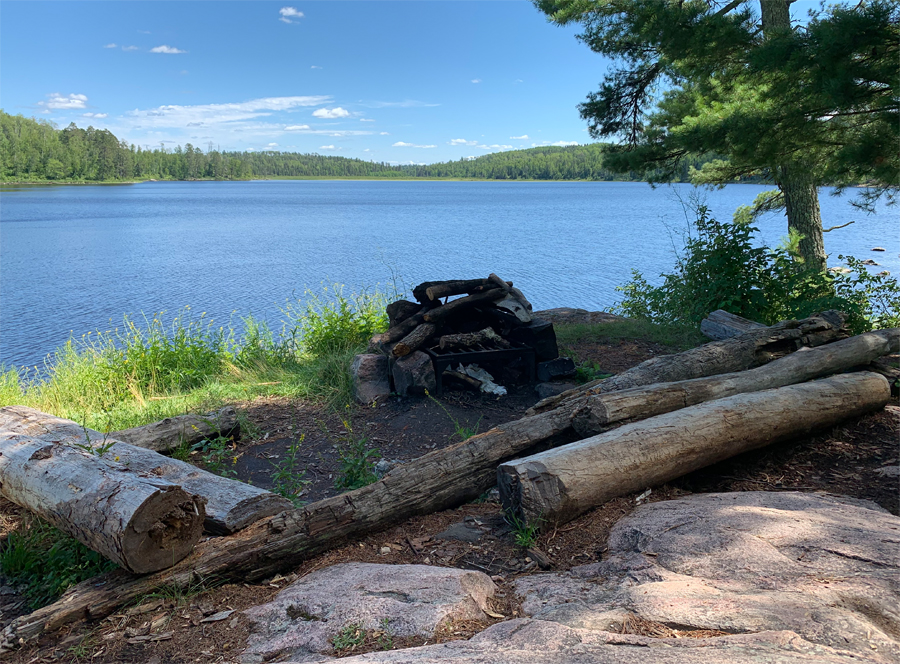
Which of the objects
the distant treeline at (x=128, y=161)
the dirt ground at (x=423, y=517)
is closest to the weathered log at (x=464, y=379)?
the dirt ground at (x=423, y=517)

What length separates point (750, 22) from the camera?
28.8 ft

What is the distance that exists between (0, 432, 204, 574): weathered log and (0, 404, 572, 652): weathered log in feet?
0.50

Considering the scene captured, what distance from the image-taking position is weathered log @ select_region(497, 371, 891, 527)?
372 centimetres

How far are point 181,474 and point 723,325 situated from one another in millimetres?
6721

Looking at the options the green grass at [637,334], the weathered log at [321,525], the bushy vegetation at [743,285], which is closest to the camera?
the weathered log at [321,525]

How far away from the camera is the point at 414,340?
23.9 feet

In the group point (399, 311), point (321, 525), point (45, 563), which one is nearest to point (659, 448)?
point (321, 525)

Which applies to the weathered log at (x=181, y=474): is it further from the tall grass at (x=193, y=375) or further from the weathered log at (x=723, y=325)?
the weathered log at (x=723, y=325)

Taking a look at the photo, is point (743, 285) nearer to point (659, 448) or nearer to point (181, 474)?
point (659, 448)

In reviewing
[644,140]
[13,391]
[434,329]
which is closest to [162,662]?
[434,329]

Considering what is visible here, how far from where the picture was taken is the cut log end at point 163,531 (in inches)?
124

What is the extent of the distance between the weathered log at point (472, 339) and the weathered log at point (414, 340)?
18 centimetres

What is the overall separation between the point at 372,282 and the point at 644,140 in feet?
35.8

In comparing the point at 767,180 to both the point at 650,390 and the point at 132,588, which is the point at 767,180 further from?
the point at 132,588
